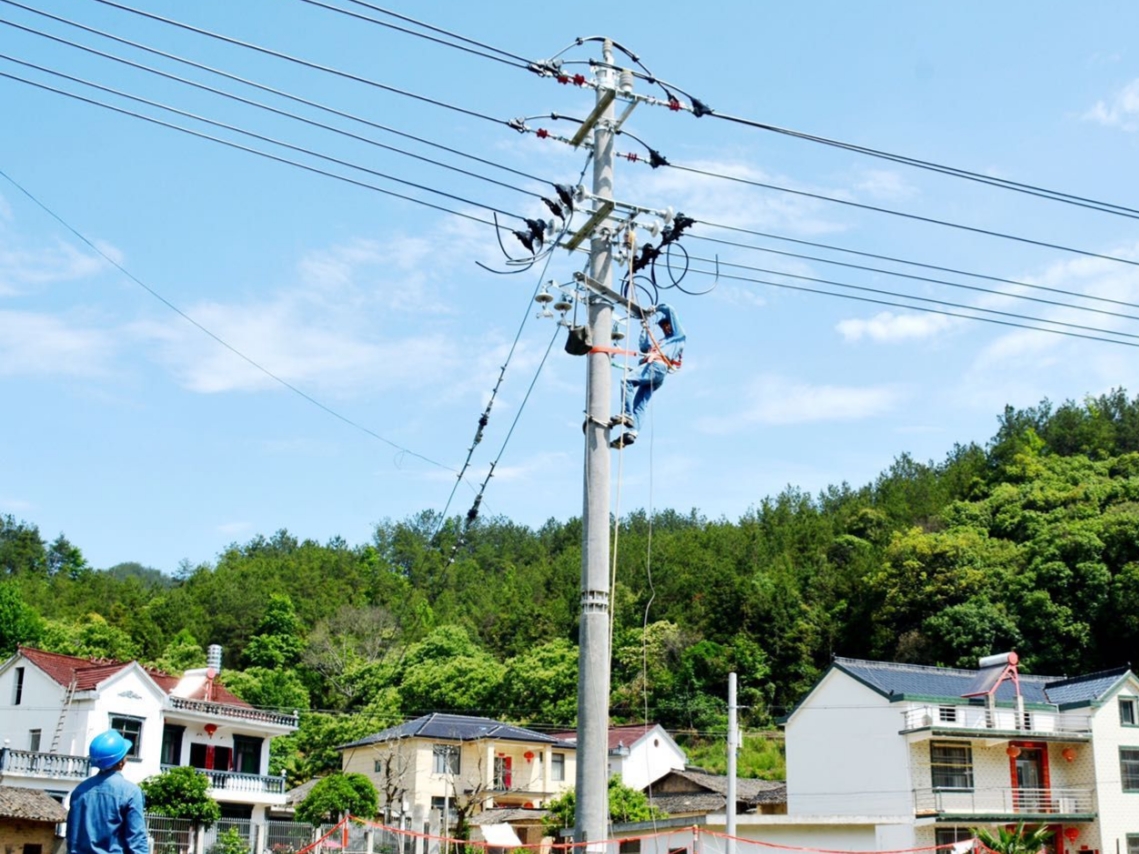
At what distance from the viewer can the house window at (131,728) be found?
1467 inches

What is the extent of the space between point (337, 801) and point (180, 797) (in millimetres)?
5171

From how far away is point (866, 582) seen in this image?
208 ft

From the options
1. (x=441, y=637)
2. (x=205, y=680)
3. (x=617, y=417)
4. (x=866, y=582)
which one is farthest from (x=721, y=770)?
(x=617, y=417)

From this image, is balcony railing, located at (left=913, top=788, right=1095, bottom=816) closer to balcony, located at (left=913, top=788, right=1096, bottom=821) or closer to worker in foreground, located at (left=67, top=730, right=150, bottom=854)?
balcony, located at (left=913, top=788, right=1096, bottom=821)

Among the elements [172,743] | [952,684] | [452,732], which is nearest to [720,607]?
[452,732]

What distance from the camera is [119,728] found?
37.6 m

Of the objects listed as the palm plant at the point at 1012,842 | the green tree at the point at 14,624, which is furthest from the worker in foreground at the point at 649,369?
the green tree at the point at 14,624

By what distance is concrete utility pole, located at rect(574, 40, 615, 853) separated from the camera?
371 inches

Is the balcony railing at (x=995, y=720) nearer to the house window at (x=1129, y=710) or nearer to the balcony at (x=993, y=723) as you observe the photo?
the balcony at (x=993, y=723)

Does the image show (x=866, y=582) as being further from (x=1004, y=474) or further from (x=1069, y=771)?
(x=1069, y=771)

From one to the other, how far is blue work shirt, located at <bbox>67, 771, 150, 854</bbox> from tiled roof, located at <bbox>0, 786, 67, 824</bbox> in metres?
24.7

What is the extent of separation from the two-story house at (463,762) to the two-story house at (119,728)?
6.01 m

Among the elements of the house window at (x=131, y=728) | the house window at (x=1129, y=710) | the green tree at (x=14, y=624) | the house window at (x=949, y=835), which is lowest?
the house window at (x=949, y=835)

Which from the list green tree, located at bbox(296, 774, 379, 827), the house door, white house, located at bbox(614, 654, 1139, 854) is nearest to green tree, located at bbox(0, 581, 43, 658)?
green tree, located at bbox(296, 774, 379, 827)
